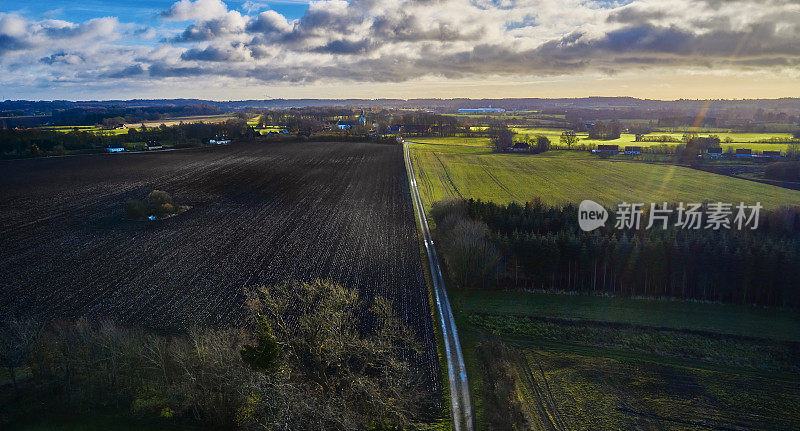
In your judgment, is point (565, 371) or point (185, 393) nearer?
point (185, 393)

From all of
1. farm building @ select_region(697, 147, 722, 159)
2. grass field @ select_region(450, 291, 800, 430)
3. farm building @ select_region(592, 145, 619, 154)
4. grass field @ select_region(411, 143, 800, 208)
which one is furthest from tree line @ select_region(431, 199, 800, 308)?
farm building @ select_region(592, 145, 619, 154)

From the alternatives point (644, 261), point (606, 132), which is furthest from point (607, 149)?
point (644, 261)

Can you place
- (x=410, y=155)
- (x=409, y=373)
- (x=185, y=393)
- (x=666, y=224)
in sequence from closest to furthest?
(x=185, y=393) → (x=409, y=373) → (x=666, y=224) → (x=410, y=155)

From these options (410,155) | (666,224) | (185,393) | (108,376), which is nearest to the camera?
(185,393)

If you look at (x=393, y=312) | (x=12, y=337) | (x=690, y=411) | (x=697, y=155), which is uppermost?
(x=697, y=155)

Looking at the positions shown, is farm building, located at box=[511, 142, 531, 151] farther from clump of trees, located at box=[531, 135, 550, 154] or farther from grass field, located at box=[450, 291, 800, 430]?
grass field, located at box=[450, 291, 800, 430]

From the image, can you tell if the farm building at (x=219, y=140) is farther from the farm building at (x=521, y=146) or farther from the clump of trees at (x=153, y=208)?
the farm building at (x=521, y=146)

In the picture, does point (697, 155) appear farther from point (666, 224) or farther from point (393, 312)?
point (393, 312)

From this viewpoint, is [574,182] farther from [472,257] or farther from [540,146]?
Result: [472,257]

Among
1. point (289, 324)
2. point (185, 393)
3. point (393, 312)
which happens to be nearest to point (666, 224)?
point (393, 312)
